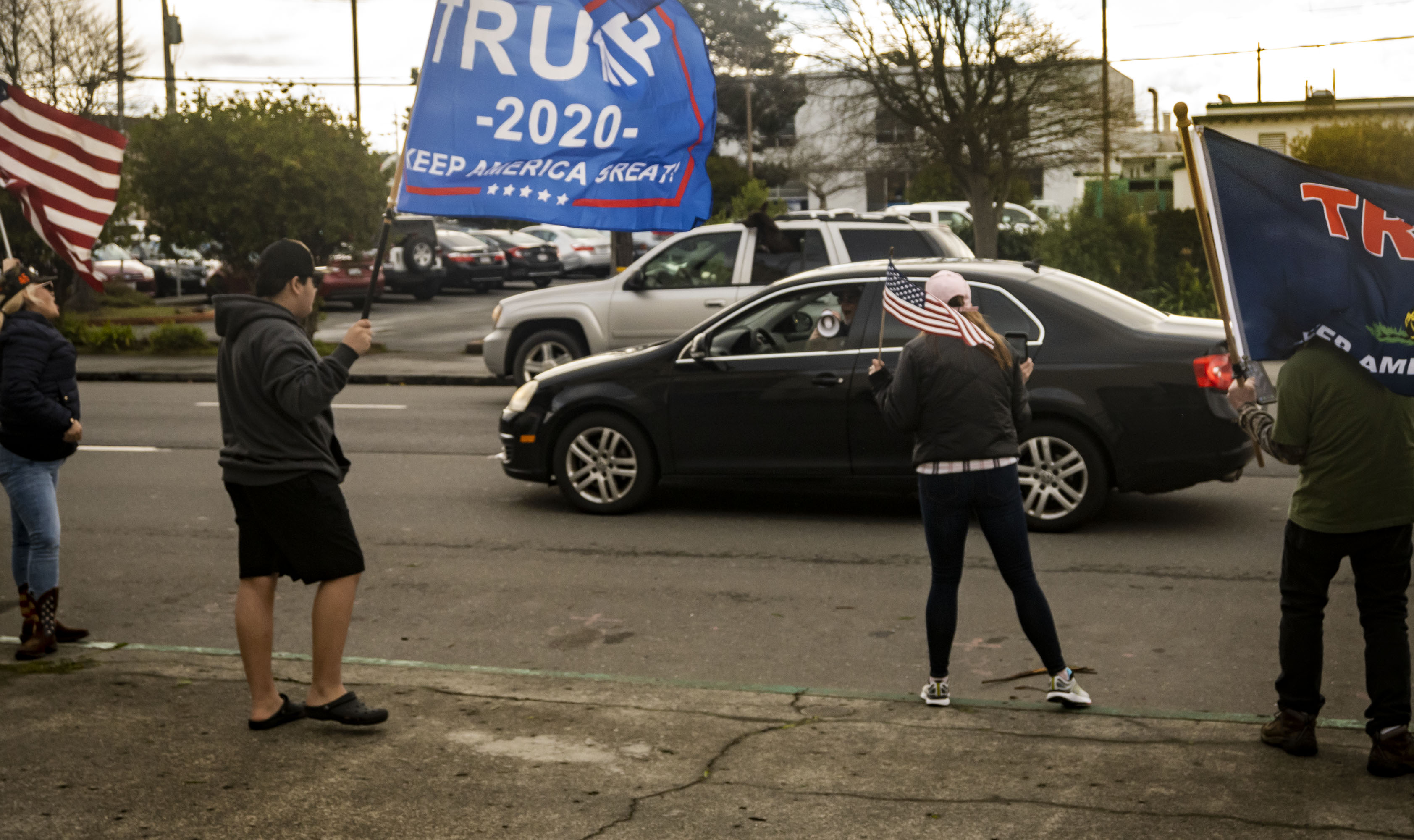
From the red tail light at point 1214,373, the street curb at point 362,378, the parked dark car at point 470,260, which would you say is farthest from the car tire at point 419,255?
the red tail light at point 1214,373

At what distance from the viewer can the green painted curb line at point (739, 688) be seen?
208 inches

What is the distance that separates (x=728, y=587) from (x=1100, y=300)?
3103 millimetres

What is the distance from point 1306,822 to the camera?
13.8ft

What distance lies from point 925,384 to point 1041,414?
131 inches

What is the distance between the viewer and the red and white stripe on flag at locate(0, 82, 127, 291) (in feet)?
28.8

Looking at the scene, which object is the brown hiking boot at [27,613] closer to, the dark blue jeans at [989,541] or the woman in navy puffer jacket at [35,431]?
the woman in navy puffer jacket at [35,431]

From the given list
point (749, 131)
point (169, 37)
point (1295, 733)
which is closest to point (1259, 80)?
point (749, 131)

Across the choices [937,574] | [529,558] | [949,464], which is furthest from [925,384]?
[529,558]

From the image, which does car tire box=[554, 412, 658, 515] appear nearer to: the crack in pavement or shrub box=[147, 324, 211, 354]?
the crack in pavement

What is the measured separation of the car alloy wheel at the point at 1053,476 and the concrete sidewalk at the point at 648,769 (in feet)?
10.8

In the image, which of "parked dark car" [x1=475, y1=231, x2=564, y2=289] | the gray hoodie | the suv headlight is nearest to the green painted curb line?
the gray hoodie

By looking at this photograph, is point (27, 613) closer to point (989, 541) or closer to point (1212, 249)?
point (989, 541)

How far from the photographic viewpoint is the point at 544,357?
1578 centimetres

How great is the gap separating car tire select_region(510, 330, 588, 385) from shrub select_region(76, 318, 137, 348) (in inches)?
428
